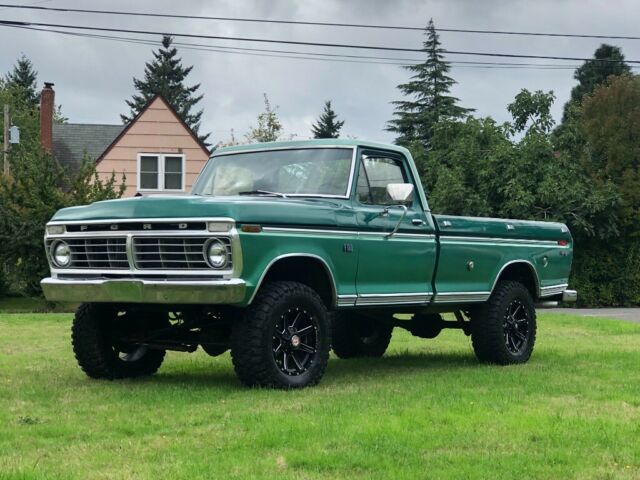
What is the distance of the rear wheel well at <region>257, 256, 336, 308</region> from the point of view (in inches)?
327

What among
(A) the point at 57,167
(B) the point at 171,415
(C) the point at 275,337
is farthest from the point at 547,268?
(A) the point at 57,167

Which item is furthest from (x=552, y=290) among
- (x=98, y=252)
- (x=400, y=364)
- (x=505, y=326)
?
(x=98, y=252)

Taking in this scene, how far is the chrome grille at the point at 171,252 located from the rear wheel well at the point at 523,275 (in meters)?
4.25

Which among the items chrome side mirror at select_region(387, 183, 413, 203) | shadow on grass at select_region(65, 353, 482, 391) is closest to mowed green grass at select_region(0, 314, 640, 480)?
shadow on grass at select_region(65, 353, 482, 391)

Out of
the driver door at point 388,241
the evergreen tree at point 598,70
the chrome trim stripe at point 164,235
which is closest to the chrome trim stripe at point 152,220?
the chrome trim stripe at point 164,235

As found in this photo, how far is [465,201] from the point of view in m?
27.1

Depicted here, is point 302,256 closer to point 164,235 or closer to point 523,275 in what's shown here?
point 164,235

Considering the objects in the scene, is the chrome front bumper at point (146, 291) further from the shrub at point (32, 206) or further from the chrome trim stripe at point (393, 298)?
the shrub at point (32, 206)

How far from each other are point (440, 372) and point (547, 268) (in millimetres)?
2309

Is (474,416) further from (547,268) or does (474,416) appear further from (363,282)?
(547,268)

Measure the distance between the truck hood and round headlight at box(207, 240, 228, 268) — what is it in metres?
0.22

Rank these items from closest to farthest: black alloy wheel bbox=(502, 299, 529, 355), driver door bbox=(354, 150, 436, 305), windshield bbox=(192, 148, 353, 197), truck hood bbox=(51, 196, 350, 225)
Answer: truck hood bbox=(51, 196, 350, 225) → driver door bbox=(354, 150, 436, 305) → windshield bbox=(192, 148, 353, 197) → black alloy wheel bbox=(502, 299, 529, 355)

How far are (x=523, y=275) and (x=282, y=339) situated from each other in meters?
4.12

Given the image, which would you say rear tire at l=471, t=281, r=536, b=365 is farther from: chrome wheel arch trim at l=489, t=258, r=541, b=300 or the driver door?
the driver door
